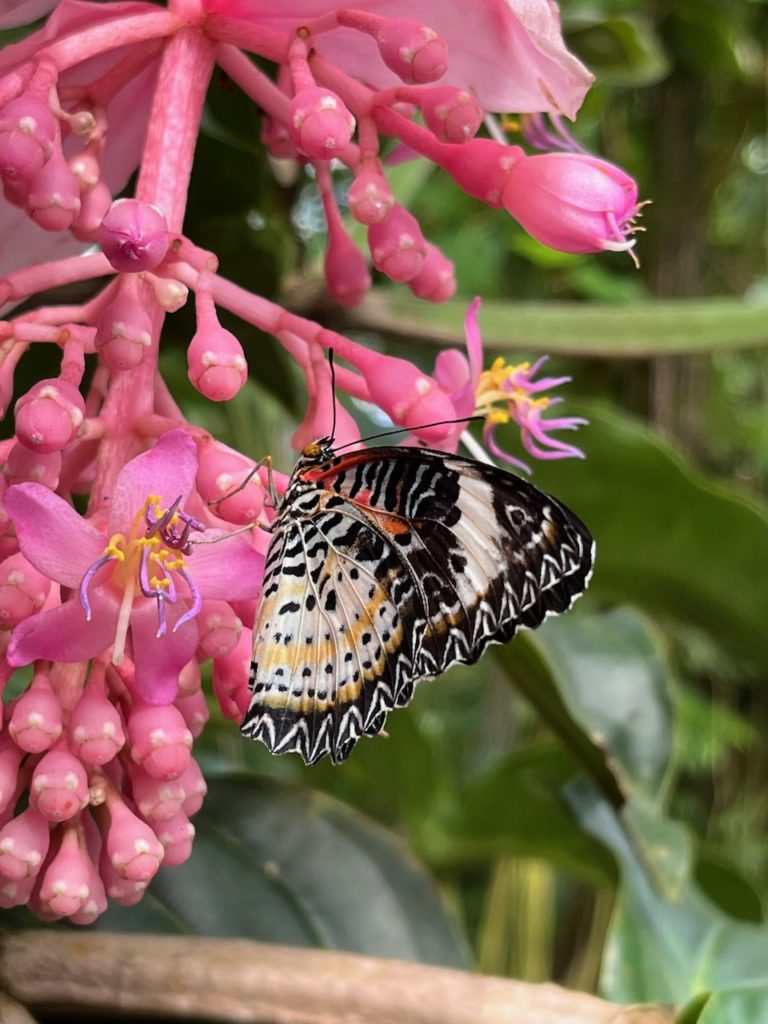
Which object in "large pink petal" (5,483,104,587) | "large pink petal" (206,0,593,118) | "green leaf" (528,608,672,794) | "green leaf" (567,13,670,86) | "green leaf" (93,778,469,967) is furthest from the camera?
"green leaf" (567,13,670,86)

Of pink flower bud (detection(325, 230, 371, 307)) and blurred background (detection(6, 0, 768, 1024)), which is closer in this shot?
pink flower bud (detection(325, 230, 371, 307))

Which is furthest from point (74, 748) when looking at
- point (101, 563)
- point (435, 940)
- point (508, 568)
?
point (435, 940)

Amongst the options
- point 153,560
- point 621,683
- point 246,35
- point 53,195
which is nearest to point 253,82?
point 246,35

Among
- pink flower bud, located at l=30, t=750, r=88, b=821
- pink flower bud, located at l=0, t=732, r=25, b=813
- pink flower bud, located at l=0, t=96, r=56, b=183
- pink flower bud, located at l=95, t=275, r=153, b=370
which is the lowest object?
pink flower bud, located at l=0, t=732, r=25, b=813

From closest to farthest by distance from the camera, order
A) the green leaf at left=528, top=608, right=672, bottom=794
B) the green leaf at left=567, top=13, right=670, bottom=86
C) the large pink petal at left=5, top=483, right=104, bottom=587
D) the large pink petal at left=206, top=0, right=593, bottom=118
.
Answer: the large pink petal at left=5, top=483, right=104, bottom=587 → the large pink petal at left=206, top=0, right=593, bottom=118 → the green leaf at left=528, top=608, right=672, bottom=794 → the green leaf at left=567, top=13, right=670, bottom=86

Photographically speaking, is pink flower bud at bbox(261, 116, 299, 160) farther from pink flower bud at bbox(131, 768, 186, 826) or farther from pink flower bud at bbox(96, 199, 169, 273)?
pink flower bud at bbox(131, 768, 186, 826)

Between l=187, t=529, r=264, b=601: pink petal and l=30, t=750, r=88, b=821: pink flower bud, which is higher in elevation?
l=187, t=529, r=264, b=601: pink petal

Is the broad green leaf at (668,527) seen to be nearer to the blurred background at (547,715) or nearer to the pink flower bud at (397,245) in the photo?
the blurred background at (547,715)

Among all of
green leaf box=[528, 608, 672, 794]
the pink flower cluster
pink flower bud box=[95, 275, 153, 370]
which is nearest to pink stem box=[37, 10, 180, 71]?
the pink flower cluster
